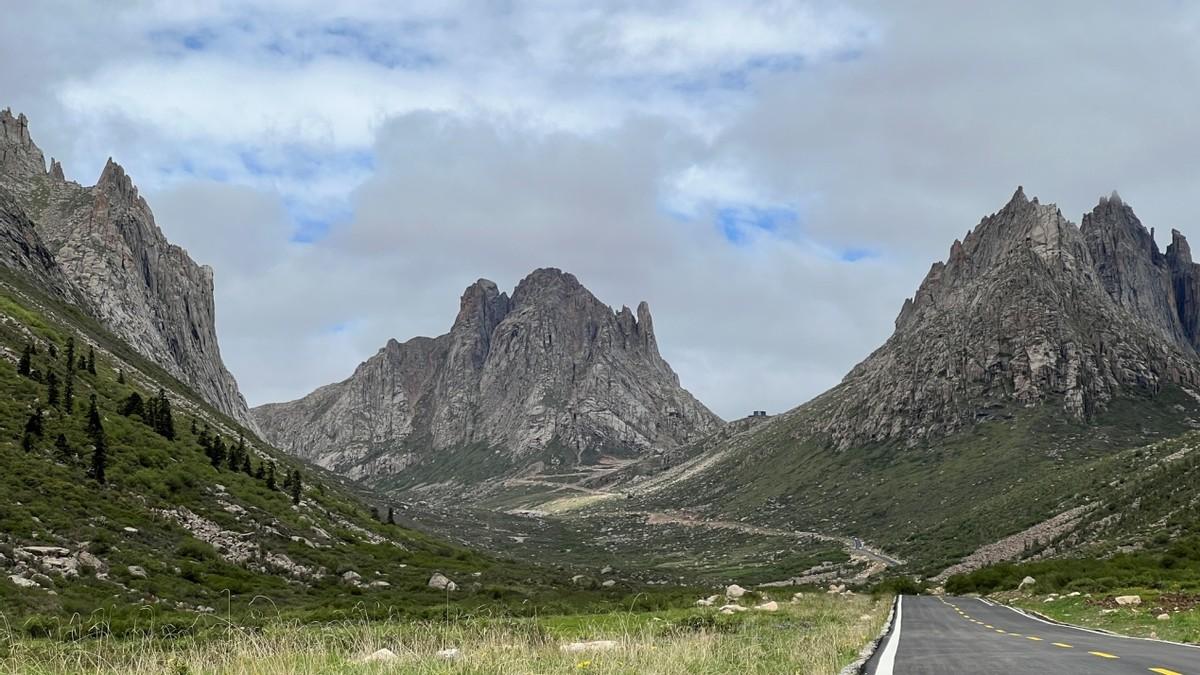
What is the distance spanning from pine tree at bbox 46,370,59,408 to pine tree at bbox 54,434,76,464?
7.97 meters

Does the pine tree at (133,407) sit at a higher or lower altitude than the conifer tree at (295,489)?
higher

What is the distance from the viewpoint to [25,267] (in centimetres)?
12700

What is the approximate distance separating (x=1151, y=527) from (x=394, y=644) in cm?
8858

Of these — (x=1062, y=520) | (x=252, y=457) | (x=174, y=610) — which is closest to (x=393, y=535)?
(x=252, y=457)

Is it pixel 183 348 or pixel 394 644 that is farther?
pixel 183 348

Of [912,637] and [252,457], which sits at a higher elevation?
[252,457]

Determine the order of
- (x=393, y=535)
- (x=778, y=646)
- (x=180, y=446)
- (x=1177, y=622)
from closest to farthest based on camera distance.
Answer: (x=778, y=646) → (x=1177, y=622) → (x=180, y=446) → (x=393, y=535)

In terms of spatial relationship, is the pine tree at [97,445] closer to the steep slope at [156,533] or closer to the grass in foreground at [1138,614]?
the steep slope at [156,533]

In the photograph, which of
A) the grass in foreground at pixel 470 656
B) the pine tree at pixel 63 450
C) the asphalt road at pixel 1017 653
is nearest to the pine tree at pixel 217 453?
the pine tree at pixel 63 450

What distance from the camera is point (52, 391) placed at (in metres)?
66.9

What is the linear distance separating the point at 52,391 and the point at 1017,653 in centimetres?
7503

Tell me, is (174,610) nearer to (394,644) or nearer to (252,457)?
(394,644)

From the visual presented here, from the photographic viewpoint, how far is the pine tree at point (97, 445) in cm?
5753

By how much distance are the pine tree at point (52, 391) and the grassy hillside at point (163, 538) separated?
400 millimetres
